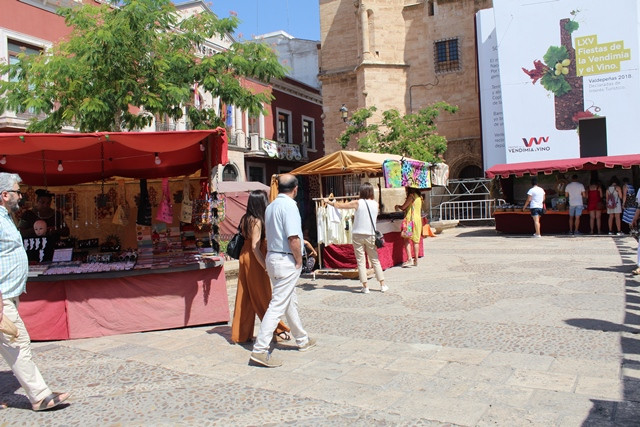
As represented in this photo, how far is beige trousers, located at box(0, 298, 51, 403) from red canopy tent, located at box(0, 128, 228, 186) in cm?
242

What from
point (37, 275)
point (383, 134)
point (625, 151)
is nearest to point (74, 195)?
point (37, 275)

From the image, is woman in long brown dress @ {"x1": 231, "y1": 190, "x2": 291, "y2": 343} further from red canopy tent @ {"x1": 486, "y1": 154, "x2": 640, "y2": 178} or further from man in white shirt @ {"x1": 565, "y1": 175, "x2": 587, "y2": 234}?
red canopy tent @ {"x1": 486, "y1": 154, "x2": 640, "y2": 178}

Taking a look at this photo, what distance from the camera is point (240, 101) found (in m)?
12.0

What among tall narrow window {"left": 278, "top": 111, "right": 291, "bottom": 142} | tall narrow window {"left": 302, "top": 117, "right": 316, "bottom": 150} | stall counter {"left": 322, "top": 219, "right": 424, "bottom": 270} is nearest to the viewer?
stall counter {"left": 322, "top": 219, "right": 424, "bottom": 270}

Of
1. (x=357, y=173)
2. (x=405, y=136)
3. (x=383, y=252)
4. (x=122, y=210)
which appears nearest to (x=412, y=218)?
(x=383, y=252)

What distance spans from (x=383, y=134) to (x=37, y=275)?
61.9 ft

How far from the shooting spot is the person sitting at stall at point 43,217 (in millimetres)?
7496

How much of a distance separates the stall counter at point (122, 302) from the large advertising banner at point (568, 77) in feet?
53.8

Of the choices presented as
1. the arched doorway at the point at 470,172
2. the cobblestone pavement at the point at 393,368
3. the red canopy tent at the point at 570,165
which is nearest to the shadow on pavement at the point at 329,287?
the cobblestone pavement at the point at 393,368

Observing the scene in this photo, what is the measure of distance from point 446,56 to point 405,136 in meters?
6.37

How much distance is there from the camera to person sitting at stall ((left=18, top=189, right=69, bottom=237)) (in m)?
7.50

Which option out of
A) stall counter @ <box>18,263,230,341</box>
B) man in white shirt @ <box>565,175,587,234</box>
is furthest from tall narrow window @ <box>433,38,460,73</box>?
stall counter @ <box>18,263,230,341</box>

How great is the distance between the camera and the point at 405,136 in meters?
21.9

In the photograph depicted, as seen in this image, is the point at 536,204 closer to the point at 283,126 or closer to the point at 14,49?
the point at 14,49
